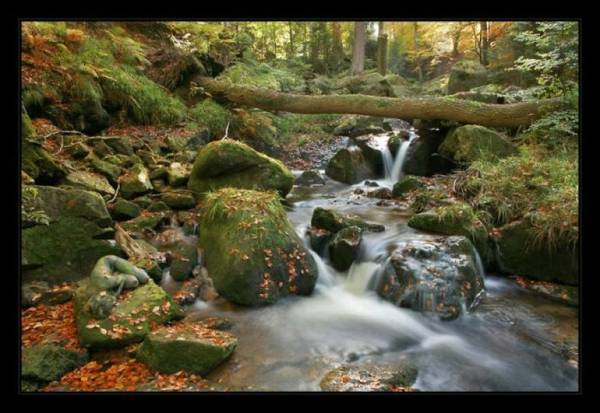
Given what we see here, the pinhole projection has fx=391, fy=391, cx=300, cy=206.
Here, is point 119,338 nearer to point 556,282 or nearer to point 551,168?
point 556,282

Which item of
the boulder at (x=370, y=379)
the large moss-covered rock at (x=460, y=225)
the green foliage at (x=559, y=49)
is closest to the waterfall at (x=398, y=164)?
the green foliage at (x=559, y=49)

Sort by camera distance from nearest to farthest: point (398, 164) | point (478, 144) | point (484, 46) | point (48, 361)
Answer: point (48, 361) < point (478, 144) < point (398, 164) < point (484, 46)

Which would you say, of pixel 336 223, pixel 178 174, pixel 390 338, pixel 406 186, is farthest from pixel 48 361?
pixel 406 186

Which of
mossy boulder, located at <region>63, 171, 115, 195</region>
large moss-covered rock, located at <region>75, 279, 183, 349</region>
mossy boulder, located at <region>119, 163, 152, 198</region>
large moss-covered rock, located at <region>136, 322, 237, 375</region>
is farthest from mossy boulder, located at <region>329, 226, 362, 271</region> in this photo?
mossy boulder, located at <region>63, 171, 115, 195</region>

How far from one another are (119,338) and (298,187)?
771 centimetres

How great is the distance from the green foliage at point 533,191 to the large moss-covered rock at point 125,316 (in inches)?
231

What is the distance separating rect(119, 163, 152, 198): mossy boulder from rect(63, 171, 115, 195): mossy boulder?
276 millimetres

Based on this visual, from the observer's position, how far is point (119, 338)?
4.50 meters

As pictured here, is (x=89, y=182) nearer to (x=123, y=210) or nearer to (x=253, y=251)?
(x=123, y=210)

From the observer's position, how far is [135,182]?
8.00 metres

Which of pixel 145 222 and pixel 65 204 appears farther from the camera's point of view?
pixel 145 222

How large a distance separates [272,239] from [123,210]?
3.00 m

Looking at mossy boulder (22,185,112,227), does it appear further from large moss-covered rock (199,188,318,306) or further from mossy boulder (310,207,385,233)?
mossy boulder (310,207,385,233)
